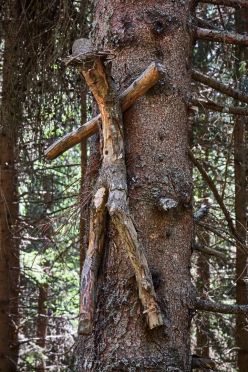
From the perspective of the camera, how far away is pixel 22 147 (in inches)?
234

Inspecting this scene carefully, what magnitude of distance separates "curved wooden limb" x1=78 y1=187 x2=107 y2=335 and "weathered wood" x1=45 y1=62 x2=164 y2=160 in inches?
12.1

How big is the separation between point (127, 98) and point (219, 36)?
79 centimetres

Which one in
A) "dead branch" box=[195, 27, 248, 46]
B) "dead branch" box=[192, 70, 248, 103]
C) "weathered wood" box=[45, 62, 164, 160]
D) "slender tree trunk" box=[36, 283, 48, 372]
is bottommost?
"slender tree trunk" box=[36, 283, 48, 372]

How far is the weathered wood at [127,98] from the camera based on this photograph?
235 cm

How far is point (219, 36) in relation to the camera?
2.92 meters

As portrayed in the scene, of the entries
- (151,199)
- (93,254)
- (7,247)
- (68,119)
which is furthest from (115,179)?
(7,247)

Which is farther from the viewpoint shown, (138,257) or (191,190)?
(191,190)

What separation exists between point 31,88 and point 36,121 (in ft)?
1.52

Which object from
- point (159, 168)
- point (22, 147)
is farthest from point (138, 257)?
point (22, 147)

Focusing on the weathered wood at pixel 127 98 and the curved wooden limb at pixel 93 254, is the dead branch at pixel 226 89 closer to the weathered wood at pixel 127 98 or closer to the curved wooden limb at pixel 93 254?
the weathered wood at pixel 127 98

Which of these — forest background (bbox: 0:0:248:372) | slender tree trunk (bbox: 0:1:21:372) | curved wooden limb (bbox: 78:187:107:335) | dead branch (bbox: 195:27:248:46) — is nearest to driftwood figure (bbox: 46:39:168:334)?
curved wooden limb (bbox: 78:187:107:335)

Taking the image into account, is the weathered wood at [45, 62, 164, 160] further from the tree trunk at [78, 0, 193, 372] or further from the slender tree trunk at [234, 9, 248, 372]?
the slender tree trunk at [234, 9, 248, 372]

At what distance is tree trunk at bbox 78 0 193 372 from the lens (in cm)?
220

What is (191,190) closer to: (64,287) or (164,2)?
(164,2)
